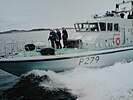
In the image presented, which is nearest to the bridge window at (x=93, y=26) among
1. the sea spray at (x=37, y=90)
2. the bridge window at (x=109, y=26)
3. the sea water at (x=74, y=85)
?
the bridge window at (x=109, y=26)

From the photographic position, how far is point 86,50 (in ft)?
30.5

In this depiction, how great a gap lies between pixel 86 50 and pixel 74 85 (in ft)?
6.99

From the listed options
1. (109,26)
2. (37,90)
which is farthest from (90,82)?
(109,26)

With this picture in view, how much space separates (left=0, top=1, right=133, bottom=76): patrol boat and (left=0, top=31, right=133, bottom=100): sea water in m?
0.38

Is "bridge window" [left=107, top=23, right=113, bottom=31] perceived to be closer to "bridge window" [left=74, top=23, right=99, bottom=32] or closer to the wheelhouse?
the wheelhouse

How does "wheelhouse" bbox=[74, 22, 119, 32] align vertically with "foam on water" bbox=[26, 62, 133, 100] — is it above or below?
above

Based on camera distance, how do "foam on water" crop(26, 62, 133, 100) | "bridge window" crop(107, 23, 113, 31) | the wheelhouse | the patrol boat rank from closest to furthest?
"foam on water" crop(26, 62, 133, 100), the patrol boat, the wheelhouse, "bridge window" crop(107, 23, 113, 31)

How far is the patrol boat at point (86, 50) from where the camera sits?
8.00 metres

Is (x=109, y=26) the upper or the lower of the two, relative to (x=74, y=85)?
upper

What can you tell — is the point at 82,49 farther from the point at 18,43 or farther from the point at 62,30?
the point at 18,43

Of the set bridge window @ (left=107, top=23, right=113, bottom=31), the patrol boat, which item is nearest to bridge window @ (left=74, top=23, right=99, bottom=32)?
the patrol boat

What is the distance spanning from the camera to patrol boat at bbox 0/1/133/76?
800cm

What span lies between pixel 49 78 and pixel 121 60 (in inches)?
183

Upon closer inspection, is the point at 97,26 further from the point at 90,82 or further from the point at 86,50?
the point at 90,82
